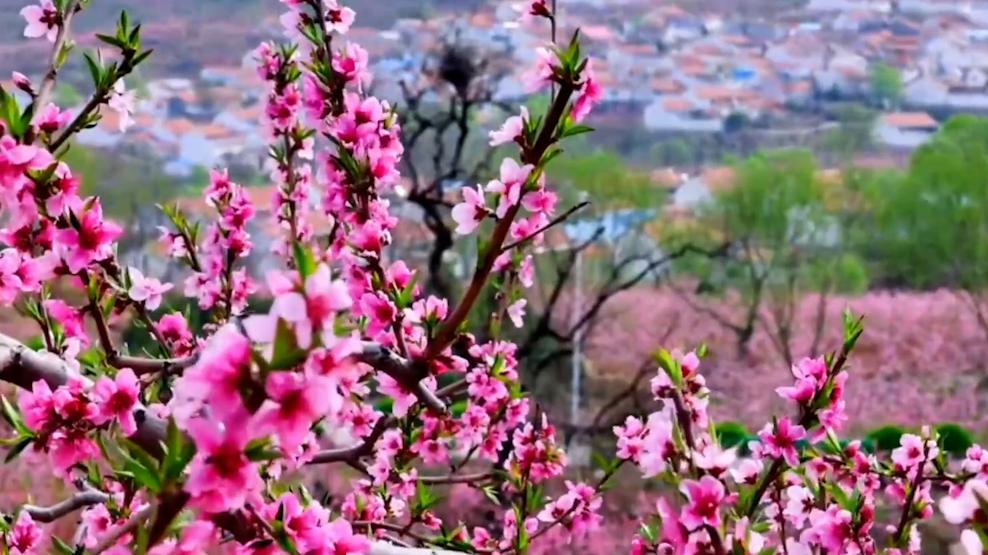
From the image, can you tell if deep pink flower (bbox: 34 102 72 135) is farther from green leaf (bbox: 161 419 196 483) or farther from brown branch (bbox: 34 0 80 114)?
green leaf (bbox: 161 419 196 483)

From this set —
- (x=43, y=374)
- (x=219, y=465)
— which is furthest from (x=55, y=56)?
(x=219, y=465)

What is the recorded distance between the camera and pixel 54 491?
172cm

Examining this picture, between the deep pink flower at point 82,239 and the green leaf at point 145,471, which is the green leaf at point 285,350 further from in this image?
the deep pink flower at point 82,239

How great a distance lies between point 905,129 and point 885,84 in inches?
4.3

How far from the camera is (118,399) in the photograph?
54cm

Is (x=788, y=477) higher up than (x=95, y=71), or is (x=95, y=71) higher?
(x=95, y=71)

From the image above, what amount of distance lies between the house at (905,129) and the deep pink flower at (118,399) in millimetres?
1940

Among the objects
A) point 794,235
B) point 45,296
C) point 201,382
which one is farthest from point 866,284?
point 201,382

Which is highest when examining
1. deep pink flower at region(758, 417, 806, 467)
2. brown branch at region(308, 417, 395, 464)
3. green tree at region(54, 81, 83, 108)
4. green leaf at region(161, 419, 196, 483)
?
green leaf at region(161, 419, 196, 483)

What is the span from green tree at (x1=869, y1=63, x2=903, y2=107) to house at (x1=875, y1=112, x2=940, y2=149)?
0.11ft

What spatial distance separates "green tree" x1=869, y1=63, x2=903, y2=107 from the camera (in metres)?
2.13

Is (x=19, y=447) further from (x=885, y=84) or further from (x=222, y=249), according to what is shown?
(x=885, y=84)

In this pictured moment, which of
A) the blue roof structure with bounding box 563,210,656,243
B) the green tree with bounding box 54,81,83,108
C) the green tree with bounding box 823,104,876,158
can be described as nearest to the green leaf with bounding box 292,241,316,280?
the green tree with bounding box 54,81,83,108

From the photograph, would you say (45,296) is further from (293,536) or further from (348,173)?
(293,536)
